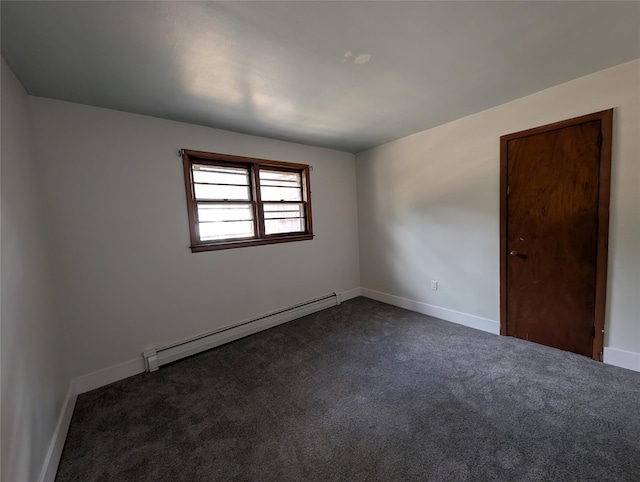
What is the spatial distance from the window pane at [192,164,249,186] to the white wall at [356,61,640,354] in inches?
75.3

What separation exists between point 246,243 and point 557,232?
316cm

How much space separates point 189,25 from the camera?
1.35 meters

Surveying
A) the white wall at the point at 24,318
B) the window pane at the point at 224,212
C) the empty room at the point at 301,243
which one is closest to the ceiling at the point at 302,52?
the empty room at the point at 301,243

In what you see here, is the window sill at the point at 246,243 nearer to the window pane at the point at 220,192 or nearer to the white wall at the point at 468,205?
the window pane at the point at 220,192

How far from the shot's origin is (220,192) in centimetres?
293

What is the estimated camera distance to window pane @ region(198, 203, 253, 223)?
282 cm

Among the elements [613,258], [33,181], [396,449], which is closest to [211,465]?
[396,449]

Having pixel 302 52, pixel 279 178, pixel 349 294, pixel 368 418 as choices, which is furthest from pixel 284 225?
pixel 368 418

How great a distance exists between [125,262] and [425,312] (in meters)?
3.49

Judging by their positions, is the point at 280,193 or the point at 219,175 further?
the point at 280,193

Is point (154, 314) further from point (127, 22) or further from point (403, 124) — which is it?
point (403, 124)

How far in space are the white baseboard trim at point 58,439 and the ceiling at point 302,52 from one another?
2.28m

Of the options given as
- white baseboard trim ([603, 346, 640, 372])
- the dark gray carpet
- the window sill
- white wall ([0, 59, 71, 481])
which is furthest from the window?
white baseboard trim ([603, 346, 640, 372])

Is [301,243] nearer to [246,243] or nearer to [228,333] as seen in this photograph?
[246,243]
